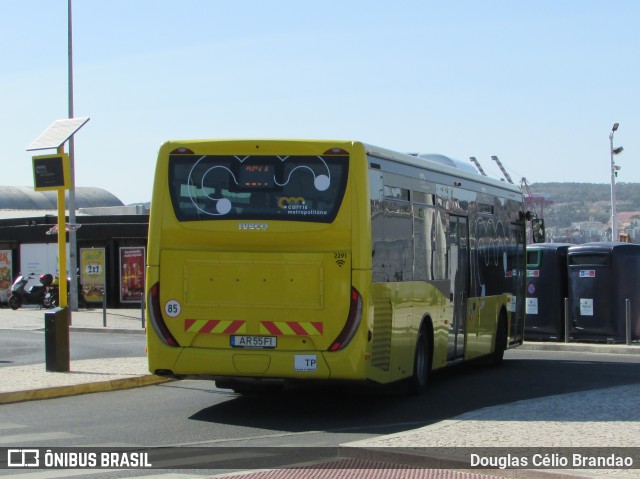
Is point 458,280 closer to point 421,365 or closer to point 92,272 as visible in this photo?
point 421,365

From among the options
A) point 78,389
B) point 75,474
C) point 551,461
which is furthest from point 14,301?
point 551,461

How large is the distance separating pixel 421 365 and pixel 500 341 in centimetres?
523

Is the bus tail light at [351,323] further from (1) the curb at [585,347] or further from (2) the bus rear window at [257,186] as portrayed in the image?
(1) the curb at [585,347]

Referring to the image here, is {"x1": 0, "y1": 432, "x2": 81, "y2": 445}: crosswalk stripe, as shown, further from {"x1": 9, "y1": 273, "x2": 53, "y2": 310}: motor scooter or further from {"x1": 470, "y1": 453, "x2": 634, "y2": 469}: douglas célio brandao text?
{"x1": 9, "y1": 273, "x2": 53, "y2": 310}: motor scooter

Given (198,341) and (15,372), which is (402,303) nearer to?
(198,341)

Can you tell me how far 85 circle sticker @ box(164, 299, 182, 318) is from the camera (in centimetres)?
1262

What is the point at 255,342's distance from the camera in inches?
489

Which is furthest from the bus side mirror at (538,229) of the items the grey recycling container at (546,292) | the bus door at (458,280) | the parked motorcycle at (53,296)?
the parked motorcycle at (53,296)

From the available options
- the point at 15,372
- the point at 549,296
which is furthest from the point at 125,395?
the point at 549,296

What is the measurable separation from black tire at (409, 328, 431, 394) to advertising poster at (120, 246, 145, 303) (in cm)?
2671

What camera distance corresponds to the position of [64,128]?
57.2 ft

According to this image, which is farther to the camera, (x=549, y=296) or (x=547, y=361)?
(x=549, y=296)

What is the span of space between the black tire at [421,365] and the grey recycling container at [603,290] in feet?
33.5

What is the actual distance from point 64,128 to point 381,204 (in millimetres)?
6353
